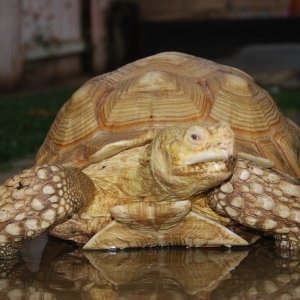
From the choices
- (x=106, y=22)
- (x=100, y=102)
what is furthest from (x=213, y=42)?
(x=100, y=102)

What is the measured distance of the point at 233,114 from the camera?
3.25 metres

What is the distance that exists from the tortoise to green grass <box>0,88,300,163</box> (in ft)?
7.62

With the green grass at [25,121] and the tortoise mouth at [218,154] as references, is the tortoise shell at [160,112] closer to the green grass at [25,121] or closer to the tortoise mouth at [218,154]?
the tortoise mouth at [218,154]

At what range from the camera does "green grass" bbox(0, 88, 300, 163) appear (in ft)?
19.3

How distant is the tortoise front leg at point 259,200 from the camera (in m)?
2.96

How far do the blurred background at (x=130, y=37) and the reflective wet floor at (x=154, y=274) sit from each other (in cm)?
737

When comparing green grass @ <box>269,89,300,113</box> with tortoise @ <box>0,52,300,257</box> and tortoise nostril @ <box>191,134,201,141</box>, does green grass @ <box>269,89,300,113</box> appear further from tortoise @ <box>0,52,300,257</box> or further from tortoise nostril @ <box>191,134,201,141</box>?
tortoise nostril @ <box>191,134,201,141</box>

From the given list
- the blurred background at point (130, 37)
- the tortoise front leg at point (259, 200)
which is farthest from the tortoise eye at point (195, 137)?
the blurred background at point (130, 37)

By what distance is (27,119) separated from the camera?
7.65m

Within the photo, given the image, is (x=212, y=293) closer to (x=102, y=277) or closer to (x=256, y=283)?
(x=256, y=283)

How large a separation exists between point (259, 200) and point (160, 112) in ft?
1.92

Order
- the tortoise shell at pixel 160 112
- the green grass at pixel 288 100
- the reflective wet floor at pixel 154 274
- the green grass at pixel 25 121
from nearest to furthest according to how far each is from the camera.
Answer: the reflective wet floor at pixel 154 274, the tortoise shell at pixel 160 112, the green grass at pixel 25 121, the green grass at pixel 288 100

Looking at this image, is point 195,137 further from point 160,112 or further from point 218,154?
point 160,112

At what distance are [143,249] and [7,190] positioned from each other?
655 mm
